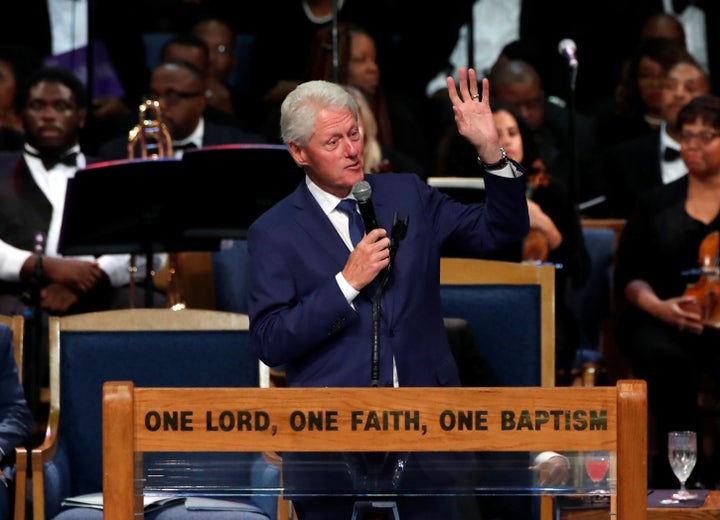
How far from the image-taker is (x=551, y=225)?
509cm

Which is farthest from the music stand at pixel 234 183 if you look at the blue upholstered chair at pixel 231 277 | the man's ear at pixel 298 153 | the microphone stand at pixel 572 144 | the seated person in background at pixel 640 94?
the seated person in background at pixel 640 94

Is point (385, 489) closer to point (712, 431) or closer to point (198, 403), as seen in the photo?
point (198, 403)

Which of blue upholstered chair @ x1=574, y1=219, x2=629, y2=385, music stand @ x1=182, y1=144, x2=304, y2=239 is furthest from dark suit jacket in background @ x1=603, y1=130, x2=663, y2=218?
music stand @ x1=182, y1=144, x2=304, y2=239

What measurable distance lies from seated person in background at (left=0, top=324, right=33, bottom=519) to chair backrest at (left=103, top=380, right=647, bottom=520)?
131 cm

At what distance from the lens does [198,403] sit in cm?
233

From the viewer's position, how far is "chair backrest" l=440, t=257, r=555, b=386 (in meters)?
4.13

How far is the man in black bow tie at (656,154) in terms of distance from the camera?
Answer: 246 inches

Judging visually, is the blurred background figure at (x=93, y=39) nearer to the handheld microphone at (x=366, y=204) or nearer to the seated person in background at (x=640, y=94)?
the seated person in background at (x=640, y=94)

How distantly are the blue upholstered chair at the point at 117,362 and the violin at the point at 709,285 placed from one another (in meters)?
1.76

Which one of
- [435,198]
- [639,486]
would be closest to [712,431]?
[435,198]

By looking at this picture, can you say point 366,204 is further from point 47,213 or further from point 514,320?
point 47,213

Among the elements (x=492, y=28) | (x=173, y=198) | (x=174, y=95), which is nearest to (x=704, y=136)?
(x=173, y=198)

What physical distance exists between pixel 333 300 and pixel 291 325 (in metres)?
0.11

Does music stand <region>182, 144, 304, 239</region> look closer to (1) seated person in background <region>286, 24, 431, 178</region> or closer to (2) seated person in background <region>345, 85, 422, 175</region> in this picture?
(2) seated person in background <region>345, 85, 422, 175</region>
